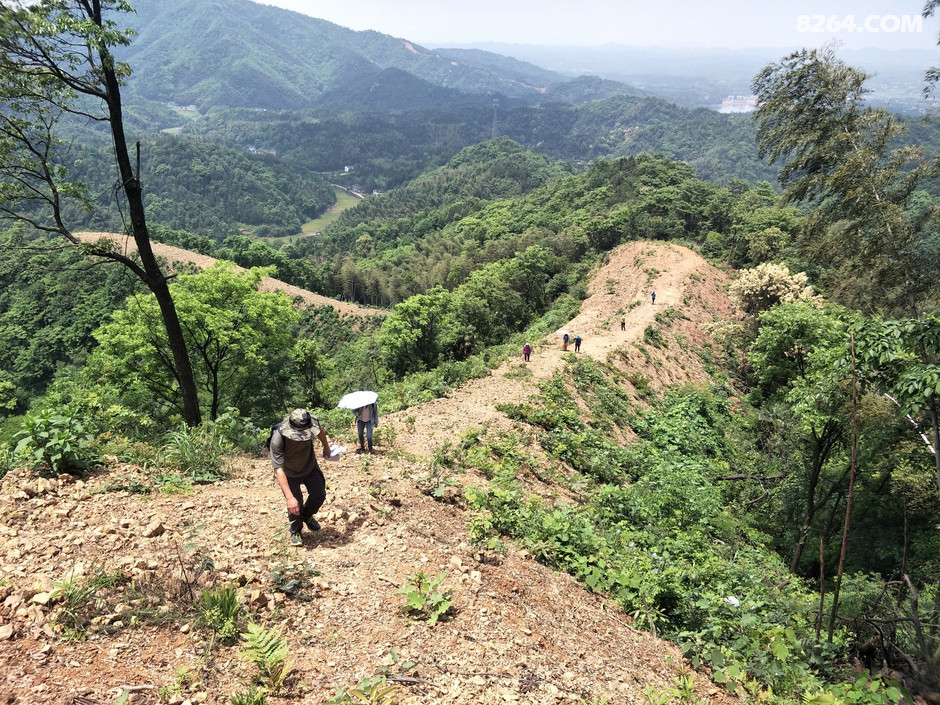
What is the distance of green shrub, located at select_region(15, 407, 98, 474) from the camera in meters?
5.99

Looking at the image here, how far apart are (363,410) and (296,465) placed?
131 inches

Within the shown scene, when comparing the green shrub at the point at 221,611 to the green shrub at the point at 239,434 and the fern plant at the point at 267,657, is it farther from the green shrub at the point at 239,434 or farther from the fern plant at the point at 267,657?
the green shrub at the point at 239,434

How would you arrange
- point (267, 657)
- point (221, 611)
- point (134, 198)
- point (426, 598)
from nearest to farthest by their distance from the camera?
point (267, 657), point (221, 611), point (426, 598), point (134, 198)

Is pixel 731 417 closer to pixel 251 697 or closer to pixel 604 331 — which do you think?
pixel 604 331

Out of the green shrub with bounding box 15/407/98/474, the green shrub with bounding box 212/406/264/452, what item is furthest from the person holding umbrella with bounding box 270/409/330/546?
the green shrub with bounding box 212/406/264/452

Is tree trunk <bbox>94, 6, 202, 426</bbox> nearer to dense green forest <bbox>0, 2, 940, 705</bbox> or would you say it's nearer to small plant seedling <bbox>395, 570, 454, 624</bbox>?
dense green forest <bbox>0, 2, 940, 705</bbox>

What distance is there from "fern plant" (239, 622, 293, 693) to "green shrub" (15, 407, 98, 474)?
4100 millimetres

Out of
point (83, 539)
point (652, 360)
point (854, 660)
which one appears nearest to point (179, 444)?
point (83, 539)

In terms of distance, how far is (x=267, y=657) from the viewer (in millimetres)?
3811

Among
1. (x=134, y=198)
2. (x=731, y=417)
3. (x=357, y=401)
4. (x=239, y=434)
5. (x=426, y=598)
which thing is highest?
(x=134, y=198)

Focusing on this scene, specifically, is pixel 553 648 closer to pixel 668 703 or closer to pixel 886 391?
pixel 668 703

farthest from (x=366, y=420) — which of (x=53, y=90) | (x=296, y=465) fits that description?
(x=53, y=90)

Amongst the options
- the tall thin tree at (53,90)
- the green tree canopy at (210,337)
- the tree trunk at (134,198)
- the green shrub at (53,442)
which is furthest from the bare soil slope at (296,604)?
the green tree canopy at (210,337)

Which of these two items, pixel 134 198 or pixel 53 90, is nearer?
pixel 53 90
